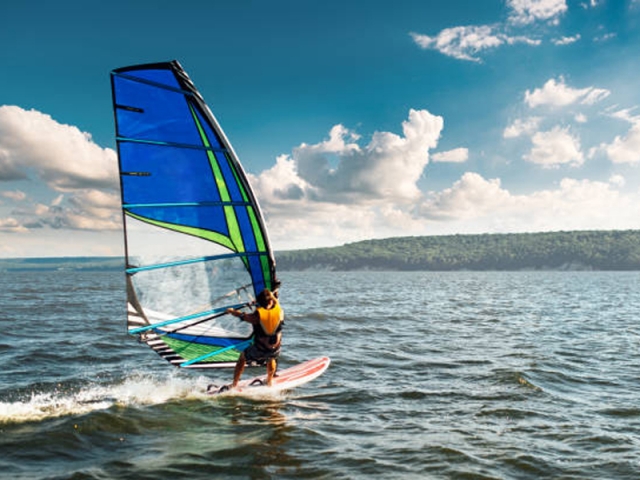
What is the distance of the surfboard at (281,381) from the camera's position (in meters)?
10.0

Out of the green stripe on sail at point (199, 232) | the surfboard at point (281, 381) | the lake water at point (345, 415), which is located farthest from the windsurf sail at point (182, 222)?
the lake water at point (345, 415)

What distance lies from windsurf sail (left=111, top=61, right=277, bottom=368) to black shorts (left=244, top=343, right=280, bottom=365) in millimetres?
381

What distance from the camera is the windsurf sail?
796 centimetres

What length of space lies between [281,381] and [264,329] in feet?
6.61

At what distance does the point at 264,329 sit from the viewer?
360 inches

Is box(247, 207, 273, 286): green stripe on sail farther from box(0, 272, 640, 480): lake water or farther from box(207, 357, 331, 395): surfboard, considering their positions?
box(0, 272, 640, 480): lake water

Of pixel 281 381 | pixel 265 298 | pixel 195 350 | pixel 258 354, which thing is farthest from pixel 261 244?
pixel 281 381

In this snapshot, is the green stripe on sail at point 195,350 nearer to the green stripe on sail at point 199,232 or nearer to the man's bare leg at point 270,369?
the man's bare leg at point 270,369

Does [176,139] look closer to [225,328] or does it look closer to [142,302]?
[142,302]

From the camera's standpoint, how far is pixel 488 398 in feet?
32.3

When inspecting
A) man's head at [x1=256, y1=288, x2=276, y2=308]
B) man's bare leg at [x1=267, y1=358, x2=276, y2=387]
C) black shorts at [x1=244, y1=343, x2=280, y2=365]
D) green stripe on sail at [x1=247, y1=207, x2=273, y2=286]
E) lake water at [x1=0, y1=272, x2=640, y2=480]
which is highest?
green stripe on sail at [x1=247, y1=207, x2=273, y2=286]

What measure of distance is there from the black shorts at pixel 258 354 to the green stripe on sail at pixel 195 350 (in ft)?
1.78

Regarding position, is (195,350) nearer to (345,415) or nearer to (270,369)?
(270,369)

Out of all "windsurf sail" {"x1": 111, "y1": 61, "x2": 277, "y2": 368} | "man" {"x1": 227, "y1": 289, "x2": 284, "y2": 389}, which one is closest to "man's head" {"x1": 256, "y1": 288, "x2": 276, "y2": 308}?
"man" {"x1": 227, "y1": 289, "x2": 284, "y2": 389}
